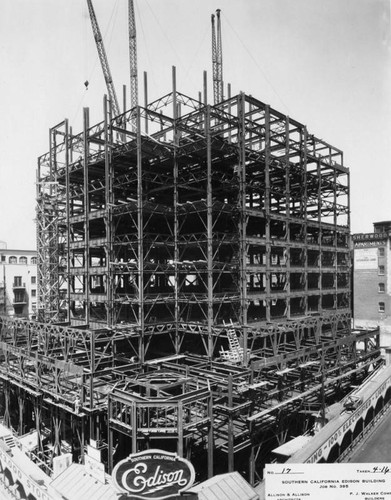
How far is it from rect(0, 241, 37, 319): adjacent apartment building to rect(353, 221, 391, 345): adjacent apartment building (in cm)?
5437

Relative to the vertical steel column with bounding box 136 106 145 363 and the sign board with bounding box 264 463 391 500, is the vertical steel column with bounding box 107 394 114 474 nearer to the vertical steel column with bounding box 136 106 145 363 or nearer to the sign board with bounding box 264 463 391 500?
the vertical steel column with bounding box 136 106 145 363

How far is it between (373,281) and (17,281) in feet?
195

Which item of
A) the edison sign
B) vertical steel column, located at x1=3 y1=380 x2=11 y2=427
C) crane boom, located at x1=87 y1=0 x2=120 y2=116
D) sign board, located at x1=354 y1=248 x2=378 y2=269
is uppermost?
crane boom, located at x1=87 y1=0 x2=120 y2=116

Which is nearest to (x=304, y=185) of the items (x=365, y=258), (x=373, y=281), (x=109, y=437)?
(x=365, y=258)

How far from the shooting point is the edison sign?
11305mm

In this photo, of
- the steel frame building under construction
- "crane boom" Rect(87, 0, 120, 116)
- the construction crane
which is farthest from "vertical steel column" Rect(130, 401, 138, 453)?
the construction crane

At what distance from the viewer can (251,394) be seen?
22.9 metres

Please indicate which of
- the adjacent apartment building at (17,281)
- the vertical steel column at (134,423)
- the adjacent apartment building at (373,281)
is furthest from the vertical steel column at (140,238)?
the adjacent apartment building at (17,281)

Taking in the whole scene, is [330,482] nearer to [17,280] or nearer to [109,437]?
[109,437]

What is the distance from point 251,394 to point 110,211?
1925 cm

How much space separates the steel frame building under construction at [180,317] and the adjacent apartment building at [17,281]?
90.9 feet

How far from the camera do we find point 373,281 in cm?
5262

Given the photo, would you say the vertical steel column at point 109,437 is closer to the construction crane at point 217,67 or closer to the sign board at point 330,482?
the sign board at point 330,482

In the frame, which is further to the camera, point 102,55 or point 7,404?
point 102,55
